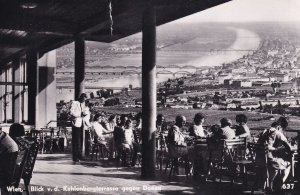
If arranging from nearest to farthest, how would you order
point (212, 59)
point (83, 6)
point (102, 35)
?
1. point (83, 6)
2. point (102, 35)
3. point (212, 59)

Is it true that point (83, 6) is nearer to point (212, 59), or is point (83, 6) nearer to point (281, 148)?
point (281, 148)

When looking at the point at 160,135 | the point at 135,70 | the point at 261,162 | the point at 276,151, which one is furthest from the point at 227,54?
the point at 261,162

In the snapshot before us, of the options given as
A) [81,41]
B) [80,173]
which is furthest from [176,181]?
[81,41]

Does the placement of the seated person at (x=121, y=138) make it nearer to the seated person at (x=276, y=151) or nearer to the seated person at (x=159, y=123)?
the seated person at (x=159, y=123)

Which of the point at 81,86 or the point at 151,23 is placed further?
the point at 81,86

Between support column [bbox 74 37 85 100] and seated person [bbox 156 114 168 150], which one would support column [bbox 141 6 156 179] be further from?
support column [bbox 74 37 85 100]

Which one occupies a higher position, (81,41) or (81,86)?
(81,41)
